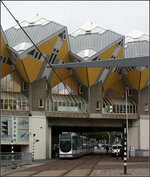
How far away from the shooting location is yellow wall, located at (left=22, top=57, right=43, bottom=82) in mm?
43162

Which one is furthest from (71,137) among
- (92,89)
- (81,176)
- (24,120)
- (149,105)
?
(81,176)

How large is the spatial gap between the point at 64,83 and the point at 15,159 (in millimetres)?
21197

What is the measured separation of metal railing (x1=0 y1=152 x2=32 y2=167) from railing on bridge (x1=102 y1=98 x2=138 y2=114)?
19.3m

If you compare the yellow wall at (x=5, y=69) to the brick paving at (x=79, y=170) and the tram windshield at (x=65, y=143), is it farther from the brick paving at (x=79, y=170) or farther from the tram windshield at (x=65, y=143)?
the brick paving at (x=79, y=170)

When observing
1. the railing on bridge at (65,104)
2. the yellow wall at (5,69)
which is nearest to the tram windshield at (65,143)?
the railing on bridge at (65,104)

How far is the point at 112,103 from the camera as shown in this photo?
167ft

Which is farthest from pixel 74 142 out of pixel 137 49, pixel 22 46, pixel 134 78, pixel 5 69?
pixel 137 49

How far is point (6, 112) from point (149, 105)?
869 inches

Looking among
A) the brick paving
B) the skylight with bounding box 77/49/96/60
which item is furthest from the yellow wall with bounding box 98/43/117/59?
the brick paving

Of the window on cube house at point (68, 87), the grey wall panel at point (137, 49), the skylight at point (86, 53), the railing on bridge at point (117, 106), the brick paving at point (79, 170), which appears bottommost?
the brick paving at point (79, 170)

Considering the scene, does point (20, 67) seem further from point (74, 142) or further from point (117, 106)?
point (117, 106)

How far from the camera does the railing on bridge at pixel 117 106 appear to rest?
50091 mm

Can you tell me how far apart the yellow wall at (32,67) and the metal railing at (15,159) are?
14090 mm

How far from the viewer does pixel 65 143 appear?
42.3m
